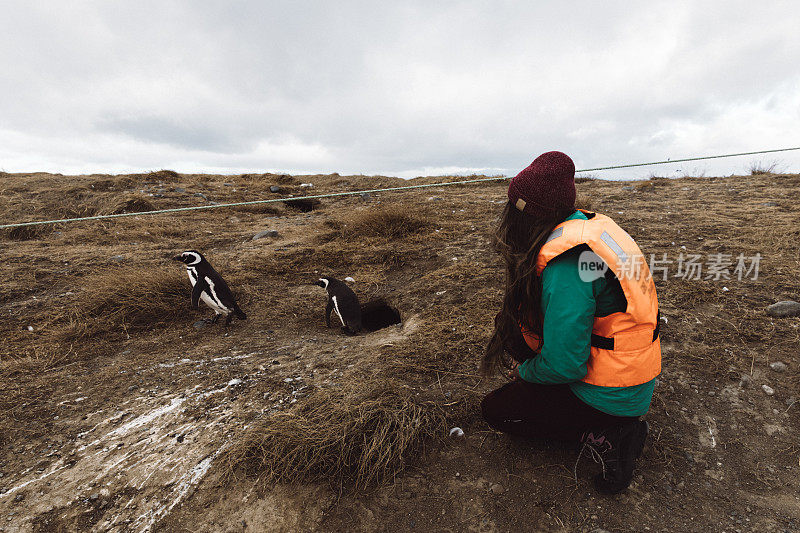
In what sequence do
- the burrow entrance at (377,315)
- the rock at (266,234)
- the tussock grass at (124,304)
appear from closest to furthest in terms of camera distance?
the tussock grass at (124,304) < the burrow entrance at (377,315) < the rock at (266,234)

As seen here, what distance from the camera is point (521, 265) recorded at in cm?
208

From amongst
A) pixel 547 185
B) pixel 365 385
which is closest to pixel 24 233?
pixel 365 385

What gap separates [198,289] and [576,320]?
454cm

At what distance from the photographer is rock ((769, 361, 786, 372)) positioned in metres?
3.02

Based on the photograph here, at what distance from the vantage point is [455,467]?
7.77ft

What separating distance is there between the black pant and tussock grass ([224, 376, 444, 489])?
45 centimetres

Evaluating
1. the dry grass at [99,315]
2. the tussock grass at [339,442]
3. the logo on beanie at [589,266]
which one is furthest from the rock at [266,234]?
the logo on beanie at [589,266]

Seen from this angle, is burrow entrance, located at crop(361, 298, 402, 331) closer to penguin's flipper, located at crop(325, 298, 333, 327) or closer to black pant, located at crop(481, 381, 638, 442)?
penguin's flipper, located at crop(325, 298, 333, 327)

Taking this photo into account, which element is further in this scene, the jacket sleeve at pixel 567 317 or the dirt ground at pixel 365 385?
the dirt ground at pixel 365 385

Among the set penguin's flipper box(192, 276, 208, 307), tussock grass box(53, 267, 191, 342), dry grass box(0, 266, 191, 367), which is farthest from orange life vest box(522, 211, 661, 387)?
tussock grass box(53, 267, 191, 342)

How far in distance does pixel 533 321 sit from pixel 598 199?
8.29 m

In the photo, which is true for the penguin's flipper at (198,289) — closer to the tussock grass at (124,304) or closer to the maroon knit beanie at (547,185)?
the tussock grass at (124,304)

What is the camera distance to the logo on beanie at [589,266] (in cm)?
183

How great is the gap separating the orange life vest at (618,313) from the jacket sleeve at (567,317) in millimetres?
56
